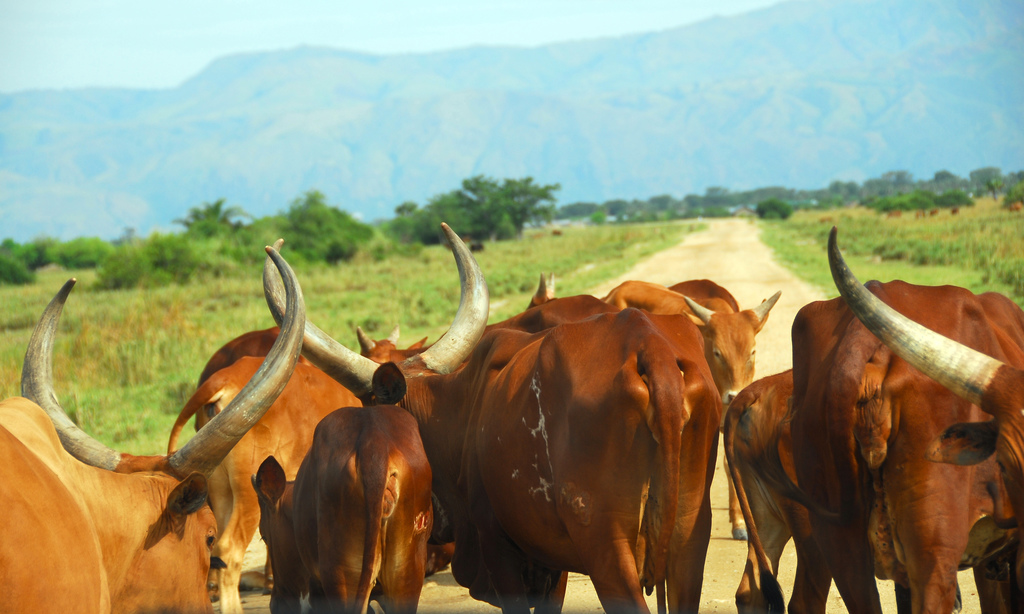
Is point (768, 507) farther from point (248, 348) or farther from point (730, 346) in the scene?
point (248, 348)

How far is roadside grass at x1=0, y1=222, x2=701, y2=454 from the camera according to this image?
42.0ft

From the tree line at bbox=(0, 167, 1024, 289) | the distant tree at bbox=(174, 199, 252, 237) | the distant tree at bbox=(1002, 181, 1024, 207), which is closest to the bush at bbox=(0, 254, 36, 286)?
the tree line at bbox=(0, 167, 1024, 289)

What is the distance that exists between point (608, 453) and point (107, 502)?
2.12m

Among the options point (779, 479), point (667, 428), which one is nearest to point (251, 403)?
point (667, 428)

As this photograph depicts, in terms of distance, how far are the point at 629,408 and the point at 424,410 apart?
6.61 ft

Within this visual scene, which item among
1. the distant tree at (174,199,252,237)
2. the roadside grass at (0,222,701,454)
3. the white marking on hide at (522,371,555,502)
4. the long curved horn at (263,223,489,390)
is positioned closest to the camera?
the white marking on hide at (522,371,555,502)

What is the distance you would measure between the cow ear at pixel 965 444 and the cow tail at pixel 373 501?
237 cm

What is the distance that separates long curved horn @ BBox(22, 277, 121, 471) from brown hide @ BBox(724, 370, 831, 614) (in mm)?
3155

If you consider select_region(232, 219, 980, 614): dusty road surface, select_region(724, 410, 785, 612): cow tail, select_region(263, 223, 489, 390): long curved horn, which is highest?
select_region(263, 223, 489, 390): long curved horn

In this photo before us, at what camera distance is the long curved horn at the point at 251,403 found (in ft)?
12.9

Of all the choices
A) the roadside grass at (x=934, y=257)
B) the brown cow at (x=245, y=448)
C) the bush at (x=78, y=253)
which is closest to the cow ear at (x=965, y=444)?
the brown cow at (x=245, y=448)

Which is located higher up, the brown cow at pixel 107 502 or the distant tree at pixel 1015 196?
the distant tree at pixel 1015 196

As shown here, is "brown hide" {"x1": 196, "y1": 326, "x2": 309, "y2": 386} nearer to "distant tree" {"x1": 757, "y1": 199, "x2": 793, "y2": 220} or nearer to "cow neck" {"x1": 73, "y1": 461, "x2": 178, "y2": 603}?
"cow neck" {"x1": 73, "y1": 461, "x2": 178, "y2": 603}

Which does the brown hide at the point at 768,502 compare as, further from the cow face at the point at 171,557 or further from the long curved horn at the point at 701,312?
the long curved horn at the point at 701,312
